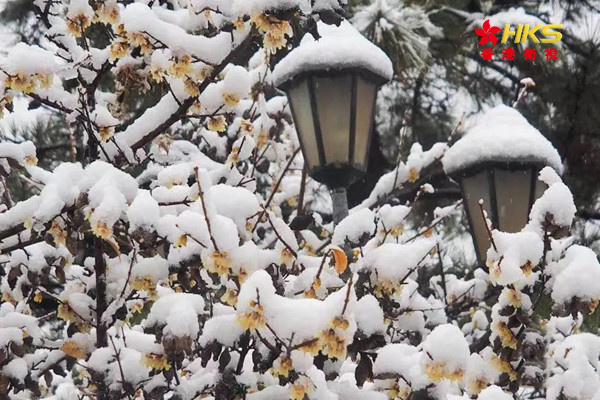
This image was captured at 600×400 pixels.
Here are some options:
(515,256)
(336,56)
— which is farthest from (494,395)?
(336,56)

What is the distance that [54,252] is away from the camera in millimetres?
1982

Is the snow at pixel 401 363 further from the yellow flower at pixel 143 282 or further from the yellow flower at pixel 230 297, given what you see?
the yellow flower at pixel 143 282

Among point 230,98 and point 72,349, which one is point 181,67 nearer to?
point 230,98

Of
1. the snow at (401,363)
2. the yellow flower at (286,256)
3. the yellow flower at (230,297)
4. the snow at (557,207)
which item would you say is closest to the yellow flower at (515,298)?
the snow at (557,207)

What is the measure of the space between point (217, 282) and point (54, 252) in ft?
1.69

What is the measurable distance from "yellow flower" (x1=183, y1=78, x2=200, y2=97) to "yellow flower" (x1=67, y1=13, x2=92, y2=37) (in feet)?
0.90

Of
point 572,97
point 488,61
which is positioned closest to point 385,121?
point 488,61

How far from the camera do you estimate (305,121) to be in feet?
7.13

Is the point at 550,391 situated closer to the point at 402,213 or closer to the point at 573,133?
the point at 402,213

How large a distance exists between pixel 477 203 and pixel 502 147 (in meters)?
0.19

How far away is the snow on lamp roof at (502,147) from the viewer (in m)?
2.19

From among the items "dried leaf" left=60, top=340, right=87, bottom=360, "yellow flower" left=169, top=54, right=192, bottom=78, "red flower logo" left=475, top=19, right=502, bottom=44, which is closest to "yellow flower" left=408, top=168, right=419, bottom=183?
"yellow flower" left=169, top=54, right=192, bottom=78

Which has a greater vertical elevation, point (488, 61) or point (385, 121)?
point (488, 61)

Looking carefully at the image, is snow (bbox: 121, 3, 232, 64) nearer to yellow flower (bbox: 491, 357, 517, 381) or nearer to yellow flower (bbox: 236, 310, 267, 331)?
yellow flower (bbox: 236, 310, 267, 331)
